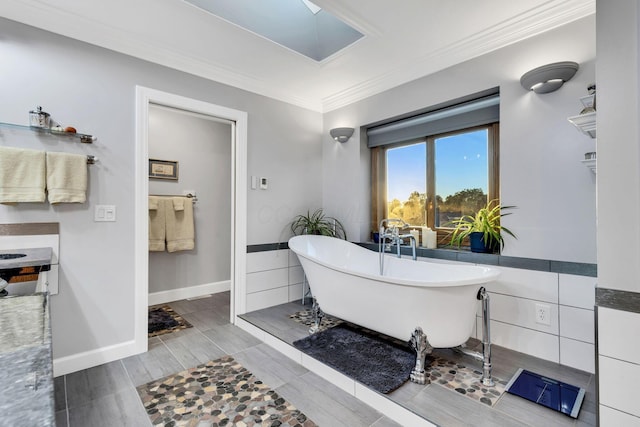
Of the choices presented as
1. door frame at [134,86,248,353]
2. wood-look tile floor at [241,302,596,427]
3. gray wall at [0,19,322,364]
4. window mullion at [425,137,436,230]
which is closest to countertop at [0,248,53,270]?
gray wall at [0,19,322,364]

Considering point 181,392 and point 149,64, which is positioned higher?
point 149,64

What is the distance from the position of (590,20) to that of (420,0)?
103cm

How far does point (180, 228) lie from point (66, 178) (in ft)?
5.50

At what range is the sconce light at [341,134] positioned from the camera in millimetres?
3277

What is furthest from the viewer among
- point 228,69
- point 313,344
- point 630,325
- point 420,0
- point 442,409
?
point 228,69

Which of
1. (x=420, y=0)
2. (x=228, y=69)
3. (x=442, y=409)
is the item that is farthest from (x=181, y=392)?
(x=420, y=0)

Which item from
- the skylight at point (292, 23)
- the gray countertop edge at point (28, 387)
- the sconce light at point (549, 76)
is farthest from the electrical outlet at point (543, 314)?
the gray countertop edge at point (28, 387)

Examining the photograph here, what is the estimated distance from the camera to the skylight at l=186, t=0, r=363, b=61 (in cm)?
208

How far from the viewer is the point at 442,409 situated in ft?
5.11

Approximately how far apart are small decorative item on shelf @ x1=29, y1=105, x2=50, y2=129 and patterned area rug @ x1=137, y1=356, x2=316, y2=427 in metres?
1.78

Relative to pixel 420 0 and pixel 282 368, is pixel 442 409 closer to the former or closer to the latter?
pixel 282 368

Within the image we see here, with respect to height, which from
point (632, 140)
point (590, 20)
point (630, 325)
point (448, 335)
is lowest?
point (448, 335)

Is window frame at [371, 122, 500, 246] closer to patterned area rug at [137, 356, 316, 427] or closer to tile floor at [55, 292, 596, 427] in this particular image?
tile floor at [55, 292, 596, 427]

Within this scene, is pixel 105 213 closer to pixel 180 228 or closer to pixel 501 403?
pixel 180 228
